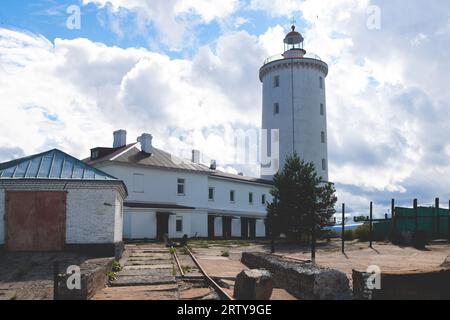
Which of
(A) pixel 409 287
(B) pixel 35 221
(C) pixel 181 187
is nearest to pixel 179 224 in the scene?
(C) pixel 181 187

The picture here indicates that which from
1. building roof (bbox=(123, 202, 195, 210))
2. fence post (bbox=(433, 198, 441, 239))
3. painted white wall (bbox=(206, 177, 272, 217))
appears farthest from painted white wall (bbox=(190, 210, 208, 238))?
fence post (bbox=(433, 198, 441, 239))

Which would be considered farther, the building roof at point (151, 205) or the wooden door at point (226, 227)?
the wooden door at point (226, 227)

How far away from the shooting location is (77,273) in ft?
32.6

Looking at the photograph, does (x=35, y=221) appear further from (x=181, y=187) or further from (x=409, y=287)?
(x=181, y=187)

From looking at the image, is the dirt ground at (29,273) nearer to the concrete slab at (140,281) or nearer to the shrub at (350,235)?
the concrete slab at (140,281)

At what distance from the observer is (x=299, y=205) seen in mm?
32375

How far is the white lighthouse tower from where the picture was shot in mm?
47875

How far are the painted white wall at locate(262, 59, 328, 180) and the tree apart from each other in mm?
15082

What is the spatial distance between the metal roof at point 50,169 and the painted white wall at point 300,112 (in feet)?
105

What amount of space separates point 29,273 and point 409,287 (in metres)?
10.7

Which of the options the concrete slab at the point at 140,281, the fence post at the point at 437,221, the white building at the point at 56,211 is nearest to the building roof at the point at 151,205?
the white building at the point at 56,211

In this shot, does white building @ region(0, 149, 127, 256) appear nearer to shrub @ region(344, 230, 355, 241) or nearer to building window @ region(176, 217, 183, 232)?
building window @ region(176, 217, 183, 232)

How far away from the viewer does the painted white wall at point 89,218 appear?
56.2ft
